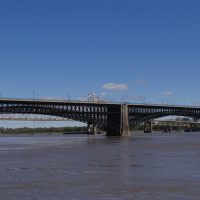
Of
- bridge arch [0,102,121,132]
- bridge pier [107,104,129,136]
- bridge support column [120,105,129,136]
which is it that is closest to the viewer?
bridge arch [0,102,121,132]

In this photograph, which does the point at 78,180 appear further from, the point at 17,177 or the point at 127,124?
the point at 127,124

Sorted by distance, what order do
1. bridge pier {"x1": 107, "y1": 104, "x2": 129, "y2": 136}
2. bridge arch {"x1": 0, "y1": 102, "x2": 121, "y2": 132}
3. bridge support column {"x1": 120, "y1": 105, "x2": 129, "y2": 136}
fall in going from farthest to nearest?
bridge pier {"x1": 107, "y1": 104, "x2": 129, "y2": 136}, bridge support column {"x1": 120, "y1": 105, "x2": 129, "y2": 136}, bridge arch {"x1": 0, "y1": 102, "x2": 121, "y2": 132}

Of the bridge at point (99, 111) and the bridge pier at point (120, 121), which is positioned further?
the bridge pier at point (120, 121)

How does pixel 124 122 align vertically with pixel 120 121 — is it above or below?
below

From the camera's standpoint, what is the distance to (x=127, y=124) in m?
172

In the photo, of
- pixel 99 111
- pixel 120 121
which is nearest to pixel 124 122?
pixel 120 121

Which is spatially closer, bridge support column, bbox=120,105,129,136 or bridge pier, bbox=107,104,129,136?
bridge support column, bbox=120,105,129,136

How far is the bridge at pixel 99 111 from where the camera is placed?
152 meters

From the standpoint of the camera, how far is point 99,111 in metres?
174

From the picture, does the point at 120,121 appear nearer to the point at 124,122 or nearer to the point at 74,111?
the point at 124,122

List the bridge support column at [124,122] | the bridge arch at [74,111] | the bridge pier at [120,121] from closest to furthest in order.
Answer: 1. the bridge arch at [74,111]
2. the bridge support column at [124,122]
3. the bridge pier at [120,121]

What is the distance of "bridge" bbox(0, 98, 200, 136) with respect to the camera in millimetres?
151625


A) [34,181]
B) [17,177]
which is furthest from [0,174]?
[34,181]

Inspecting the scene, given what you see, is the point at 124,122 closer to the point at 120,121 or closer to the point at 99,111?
the point at 120,121
